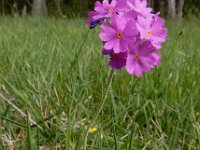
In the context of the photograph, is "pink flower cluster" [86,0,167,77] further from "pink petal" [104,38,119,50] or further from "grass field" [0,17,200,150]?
"grass field" [0,17,200,150]

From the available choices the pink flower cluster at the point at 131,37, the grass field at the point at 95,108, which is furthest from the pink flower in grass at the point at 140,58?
the grass field at the point at 95,108

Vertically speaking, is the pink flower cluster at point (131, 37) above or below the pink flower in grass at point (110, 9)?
below

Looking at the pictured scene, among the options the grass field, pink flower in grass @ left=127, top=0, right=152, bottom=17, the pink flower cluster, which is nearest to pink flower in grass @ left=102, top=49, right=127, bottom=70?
the pink flower cluster

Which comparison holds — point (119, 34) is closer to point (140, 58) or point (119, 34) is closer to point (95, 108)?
point (140, 58)

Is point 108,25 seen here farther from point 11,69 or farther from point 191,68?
point 191,68

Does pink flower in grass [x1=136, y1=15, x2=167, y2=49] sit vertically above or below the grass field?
above

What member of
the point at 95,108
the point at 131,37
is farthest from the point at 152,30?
the point at 95,108

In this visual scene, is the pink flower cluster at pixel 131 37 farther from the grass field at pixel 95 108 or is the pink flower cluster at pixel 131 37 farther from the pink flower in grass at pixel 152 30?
the grass field at pixel 95 108
